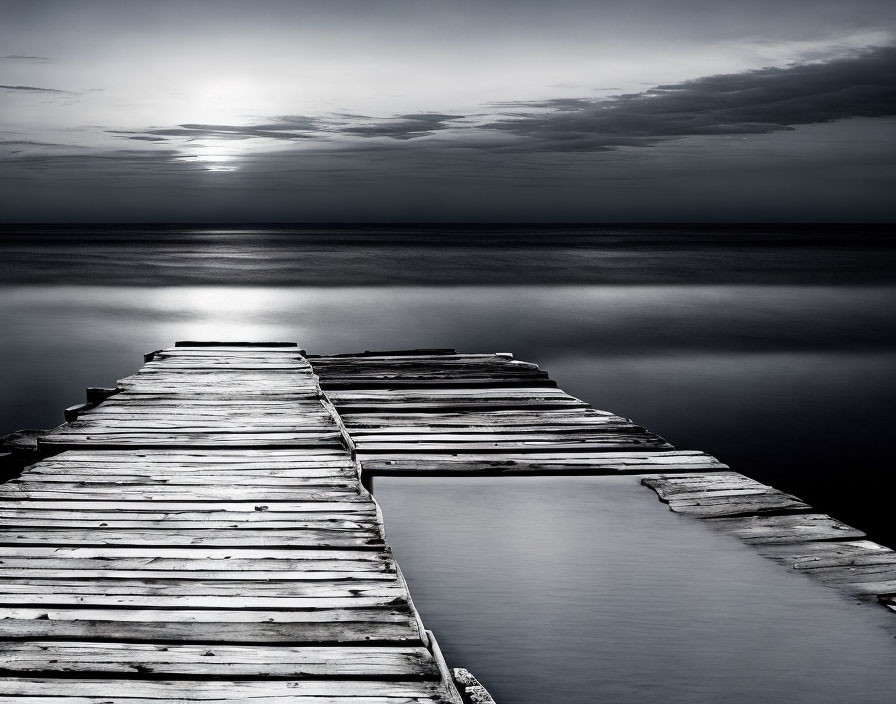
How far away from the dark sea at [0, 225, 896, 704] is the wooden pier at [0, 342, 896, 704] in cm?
30

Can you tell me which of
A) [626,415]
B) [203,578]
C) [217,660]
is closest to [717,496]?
[203,578]

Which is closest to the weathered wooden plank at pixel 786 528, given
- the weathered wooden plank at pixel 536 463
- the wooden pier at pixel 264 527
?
the wooden pier at pixel 264 527

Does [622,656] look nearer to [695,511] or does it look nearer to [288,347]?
[695,511]

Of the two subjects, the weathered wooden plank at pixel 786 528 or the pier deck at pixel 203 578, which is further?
the weathered wooden plank at pixel 786 528

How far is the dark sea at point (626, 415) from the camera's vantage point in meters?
4.00

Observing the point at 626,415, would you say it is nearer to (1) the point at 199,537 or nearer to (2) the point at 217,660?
(1) the point at 199,537

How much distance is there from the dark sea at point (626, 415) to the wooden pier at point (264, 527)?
0.98 ft

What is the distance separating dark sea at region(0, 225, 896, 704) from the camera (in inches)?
158

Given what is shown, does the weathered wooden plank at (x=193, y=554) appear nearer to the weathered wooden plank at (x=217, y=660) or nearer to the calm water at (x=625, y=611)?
the weathered wooden plank at (x=217, y=660)

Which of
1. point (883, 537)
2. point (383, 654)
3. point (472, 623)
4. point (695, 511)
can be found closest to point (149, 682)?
point (383, 654)

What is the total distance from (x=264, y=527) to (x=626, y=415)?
916 centimetres

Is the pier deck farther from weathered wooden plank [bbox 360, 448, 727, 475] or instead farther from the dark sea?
the dark sea

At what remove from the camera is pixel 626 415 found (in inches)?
485

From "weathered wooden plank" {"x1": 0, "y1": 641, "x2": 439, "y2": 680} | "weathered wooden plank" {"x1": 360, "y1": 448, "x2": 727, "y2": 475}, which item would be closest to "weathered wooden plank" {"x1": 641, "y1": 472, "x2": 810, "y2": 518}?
"weathered wooden plank" {"x1": 360, "y1": 448, "x2": 727, "y2": 475}
